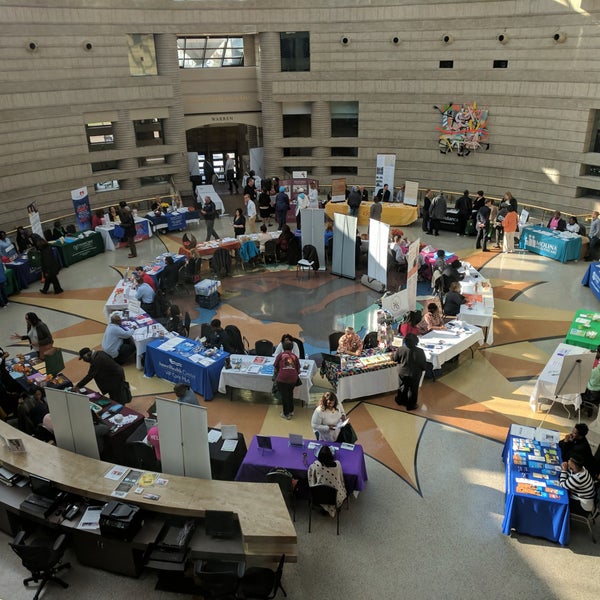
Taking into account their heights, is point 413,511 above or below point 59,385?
below

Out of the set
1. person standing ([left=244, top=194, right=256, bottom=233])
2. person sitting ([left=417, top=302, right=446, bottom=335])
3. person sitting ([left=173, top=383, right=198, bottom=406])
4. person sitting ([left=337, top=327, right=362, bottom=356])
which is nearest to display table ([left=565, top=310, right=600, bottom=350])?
person sitting ([left=417, top=302, right=446, bottom=335])

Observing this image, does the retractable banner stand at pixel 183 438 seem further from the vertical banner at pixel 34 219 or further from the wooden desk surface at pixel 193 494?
the vertical banner at pixel 34 219

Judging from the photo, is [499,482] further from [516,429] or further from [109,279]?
[109,279]

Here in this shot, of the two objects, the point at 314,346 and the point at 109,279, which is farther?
the point at 109,279

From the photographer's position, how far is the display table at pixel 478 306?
11.9 meters

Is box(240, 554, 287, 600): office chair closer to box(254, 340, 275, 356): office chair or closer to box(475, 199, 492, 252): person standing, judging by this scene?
box(254, 340, 275, 356): office chair

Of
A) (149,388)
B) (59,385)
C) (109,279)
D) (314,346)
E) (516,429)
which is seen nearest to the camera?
(516,429)

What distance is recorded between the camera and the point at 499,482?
27.4ft

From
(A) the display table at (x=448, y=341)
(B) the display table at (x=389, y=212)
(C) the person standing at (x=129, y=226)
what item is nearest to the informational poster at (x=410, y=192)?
(B) the display table at (x=389, y=212)

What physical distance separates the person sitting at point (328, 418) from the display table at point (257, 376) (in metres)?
1.73

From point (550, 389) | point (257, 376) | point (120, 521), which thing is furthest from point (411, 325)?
point (120, 521)

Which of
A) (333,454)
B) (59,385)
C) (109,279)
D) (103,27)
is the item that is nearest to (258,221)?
(109,279)

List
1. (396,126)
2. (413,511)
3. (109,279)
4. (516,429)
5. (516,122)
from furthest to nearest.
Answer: (396,126)
(516,122)
(109,279)
(516,429)
(413,511)

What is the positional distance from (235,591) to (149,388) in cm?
541
